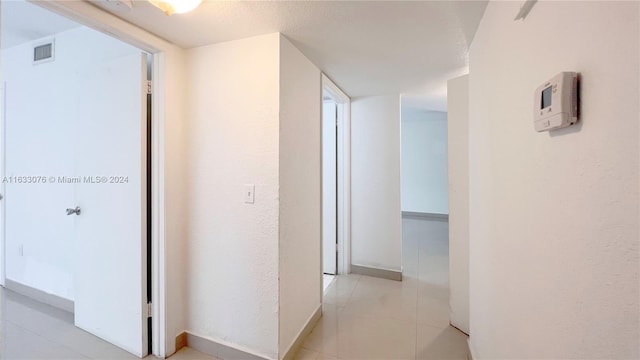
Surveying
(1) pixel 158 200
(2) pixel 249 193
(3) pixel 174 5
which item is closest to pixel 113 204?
(1) pixel 158 200

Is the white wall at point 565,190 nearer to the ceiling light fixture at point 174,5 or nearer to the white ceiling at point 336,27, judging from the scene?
the white ceiling at point 336,27

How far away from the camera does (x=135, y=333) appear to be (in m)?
1.75

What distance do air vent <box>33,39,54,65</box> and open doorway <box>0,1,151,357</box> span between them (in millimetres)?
10

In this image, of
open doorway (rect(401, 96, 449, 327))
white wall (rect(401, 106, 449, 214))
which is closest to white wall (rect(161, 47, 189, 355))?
open doorway (rect(401, 96, 449, 327))

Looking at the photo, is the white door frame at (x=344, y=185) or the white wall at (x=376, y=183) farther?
the white door frame at (x=344, y=185)

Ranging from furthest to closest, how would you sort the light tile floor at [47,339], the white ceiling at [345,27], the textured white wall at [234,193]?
the light tile floor at [47,339] → the textured white wall at [234,193] → the white ceiling at [345,27]

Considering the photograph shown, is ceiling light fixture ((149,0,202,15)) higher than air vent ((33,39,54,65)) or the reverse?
the reverse

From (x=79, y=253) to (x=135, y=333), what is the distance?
76 cm

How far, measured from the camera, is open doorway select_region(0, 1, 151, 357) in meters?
1.74

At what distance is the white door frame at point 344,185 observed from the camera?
10.3ft

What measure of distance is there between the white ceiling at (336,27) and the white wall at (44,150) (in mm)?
244

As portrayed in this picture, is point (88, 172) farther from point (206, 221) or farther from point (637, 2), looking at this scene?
point (637, 2)

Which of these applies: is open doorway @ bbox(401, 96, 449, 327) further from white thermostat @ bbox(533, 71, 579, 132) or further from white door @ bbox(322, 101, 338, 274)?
white thermostat @ bbox(533, 71, 579, 132)

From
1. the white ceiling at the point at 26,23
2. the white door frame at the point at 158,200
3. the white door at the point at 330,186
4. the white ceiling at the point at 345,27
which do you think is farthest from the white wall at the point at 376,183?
the white ceiling at the point at 26,23
